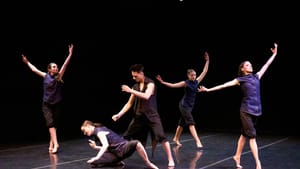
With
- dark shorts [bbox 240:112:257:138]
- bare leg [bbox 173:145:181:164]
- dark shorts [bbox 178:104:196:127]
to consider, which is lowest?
bare leg [bbox 173:145:181:164]

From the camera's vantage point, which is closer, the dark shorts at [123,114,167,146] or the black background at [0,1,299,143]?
the dark shorts at [123,114,167,146]

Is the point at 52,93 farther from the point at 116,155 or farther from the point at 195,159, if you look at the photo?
the point at 195,159

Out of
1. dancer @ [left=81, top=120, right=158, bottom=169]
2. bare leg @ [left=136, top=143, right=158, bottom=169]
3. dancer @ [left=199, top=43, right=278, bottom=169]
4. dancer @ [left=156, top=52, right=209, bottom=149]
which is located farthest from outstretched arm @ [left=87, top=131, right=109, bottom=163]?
dancer @ [left=156, top=52, right=209, bottom=149]

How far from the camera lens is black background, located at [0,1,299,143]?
371 inches

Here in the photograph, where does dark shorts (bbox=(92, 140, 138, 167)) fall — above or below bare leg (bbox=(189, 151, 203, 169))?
above

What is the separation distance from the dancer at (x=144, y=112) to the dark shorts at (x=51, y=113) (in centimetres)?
153

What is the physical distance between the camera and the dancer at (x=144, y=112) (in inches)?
203

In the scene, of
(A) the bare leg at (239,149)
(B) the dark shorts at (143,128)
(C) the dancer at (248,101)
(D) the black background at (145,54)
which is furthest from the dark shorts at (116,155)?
(D) the black background at (145,54)

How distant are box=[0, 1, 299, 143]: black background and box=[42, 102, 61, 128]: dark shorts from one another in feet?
7.64

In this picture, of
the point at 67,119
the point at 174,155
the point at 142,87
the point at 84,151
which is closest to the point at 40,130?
the point at 67,119

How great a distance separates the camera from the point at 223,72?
428 inches

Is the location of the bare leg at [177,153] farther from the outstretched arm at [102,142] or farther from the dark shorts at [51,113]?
the dark shorts at [51,113]

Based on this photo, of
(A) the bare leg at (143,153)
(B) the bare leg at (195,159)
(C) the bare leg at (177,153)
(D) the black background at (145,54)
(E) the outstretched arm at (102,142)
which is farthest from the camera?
(D) the black background at (145,54)

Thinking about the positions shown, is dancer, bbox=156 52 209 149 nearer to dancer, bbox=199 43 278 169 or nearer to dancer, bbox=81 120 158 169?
dancer, bbox=199 43 278 169
